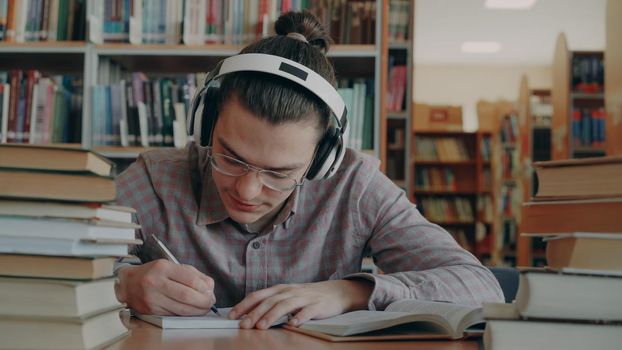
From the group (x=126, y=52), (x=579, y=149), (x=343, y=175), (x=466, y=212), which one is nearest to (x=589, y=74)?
(x=579, y=149)

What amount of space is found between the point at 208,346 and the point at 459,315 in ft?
0.99

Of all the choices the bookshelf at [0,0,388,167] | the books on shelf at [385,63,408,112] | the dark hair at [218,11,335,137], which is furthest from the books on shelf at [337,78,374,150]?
the dark hair at [218,11,335,137]

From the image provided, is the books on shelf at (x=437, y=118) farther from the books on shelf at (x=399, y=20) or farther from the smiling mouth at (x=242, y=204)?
the smiling mouth at (x=242, y=204)

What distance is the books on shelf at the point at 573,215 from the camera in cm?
66

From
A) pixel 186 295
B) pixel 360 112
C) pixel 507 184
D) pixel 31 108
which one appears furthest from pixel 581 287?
pixel 507 184

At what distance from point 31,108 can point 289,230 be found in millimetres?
1487

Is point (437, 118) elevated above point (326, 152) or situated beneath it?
elevated above

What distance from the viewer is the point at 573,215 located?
69cm

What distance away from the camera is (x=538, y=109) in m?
7.39

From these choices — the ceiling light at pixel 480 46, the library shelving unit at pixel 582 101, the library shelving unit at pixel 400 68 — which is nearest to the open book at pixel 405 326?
the library shelving unit at pixel 400 68

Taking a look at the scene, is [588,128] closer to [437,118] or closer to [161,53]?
[437,118]

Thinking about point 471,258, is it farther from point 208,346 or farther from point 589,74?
point 589,74

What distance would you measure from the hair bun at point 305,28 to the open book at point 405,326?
2.27 ft

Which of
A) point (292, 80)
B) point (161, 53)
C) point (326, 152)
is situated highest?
point (161, 53)
